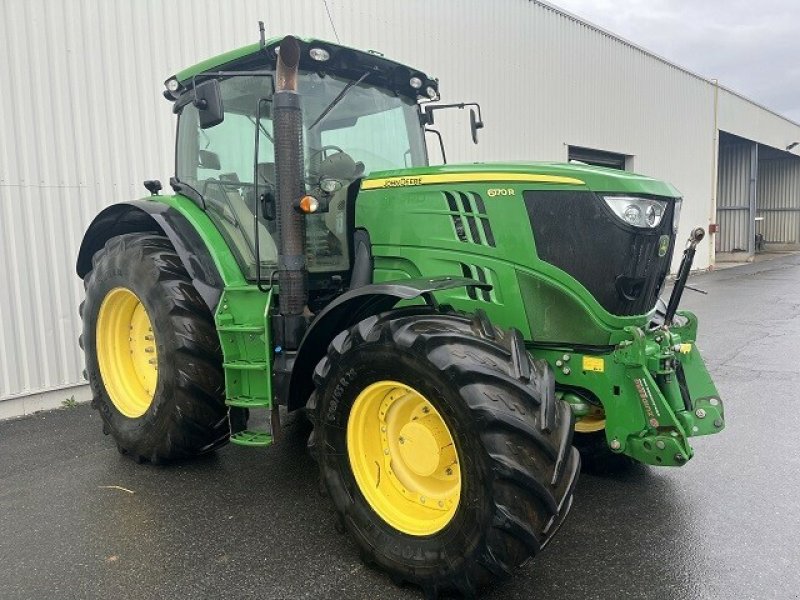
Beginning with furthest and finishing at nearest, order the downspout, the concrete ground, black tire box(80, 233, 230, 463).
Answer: the downspout < black tire box(80, 233, 230, 463) < the concrete ground

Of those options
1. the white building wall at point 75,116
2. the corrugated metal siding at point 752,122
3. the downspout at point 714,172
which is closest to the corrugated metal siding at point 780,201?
the corrugated metal siding at point 752,122

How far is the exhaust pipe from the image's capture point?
125 inches

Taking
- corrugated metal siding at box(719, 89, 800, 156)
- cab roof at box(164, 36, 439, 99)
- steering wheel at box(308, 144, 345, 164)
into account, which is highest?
corrugated metal siding at box(719, 89, 800, 156)

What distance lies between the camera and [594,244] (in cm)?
288

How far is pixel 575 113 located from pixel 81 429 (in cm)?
1137

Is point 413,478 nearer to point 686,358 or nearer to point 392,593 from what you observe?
point 392,593

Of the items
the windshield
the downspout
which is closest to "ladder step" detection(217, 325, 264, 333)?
the windshield

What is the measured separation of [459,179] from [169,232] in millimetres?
1814

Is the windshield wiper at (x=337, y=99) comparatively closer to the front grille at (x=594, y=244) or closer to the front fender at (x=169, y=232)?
the front fender at (x=169, y=232)

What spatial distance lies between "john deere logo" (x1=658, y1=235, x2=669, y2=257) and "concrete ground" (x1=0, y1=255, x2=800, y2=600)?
4.44 feet

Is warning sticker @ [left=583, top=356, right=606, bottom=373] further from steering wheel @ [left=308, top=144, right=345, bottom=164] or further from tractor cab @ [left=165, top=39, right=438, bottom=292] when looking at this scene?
steering wheel @ [left=308, top=144, right=345, bottom=164]

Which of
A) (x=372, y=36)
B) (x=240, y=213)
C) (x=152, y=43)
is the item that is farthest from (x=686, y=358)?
(x=372, y=36)

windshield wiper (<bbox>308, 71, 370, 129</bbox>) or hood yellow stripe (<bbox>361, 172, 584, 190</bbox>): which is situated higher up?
windshield wiper (<bbox>308, 71, 370, 129</bbox>)

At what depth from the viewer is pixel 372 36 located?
8.20 metres
